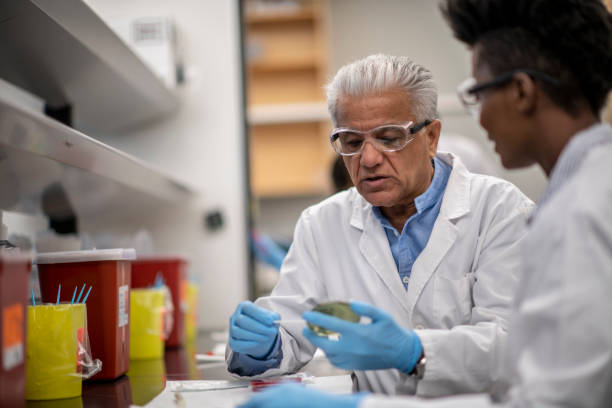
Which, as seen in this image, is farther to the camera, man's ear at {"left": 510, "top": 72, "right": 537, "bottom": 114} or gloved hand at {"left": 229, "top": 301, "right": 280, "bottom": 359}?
gloved hand at {"left": 229, "top": 301, "right": 280, "bottom": 359}

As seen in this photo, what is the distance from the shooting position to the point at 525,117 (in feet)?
3.58

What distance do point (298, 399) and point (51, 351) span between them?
619 millimetres

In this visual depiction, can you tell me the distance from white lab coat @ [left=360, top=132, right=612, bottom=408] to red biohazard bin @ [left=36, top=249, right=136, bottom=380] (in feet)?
2.73

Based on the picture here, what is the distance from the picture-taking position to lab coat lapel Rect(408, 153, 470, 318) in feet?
5.06

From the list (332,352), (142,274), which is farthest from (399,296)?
(142,274)

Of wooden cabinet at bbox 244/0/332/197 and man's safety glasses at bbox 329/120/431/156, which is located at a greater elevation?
wooden cabinet at bbox 244/0/332/197

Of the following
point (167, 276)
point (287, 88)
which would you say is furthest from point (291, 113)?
point (167, 276)

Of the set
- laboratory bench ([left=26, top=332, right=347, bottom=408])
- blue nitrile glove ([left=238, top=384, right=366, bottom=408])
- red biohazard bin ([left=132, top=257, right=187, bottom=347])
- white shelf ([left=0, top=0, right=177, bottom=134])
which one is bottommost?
laboratory bench ([left=26, top=332, right=347, bottom=408])

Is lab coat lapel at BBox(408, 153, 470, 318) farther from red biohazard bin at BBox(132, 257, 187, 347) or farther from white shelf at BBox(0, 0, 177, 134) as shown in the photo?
red biohazard bin at BBox(132, 257, 187, 347)

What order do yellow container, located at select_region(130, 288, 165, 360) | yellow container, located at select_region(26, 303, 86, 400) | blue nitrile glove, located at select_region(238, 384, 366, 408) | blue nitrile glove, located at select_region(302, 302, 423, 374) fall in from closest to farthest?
blue nitrile glove, located at select_region(238, 384, 366, 408) → blue nitrile glove, located at select_region(302, 302, 423, 374) → yellow container, located at select_region(26, 303, 86, 400) → yellow container, located at select_region(130, 288, 165, 360)

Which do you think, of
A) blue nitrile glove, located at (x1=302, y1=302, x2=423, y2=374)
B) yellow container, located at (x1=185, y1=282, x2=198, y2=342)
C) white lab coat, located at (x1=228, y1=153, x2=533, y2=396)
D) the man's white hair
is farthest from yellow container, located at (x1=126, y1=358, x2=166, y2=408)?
the man's white hair

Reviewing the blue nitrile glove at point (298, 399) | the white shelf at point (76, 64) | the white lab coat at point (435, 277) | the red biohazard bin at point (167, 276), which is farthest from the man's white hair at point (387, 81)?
A: the red biohazard bin at point (167, 276)

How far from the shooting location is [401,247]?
5.34 feet

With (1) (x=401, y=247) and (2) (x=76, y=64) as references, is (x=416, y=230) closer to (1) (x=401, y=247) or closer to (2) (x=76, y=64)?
(1) (x=401, y=247)
